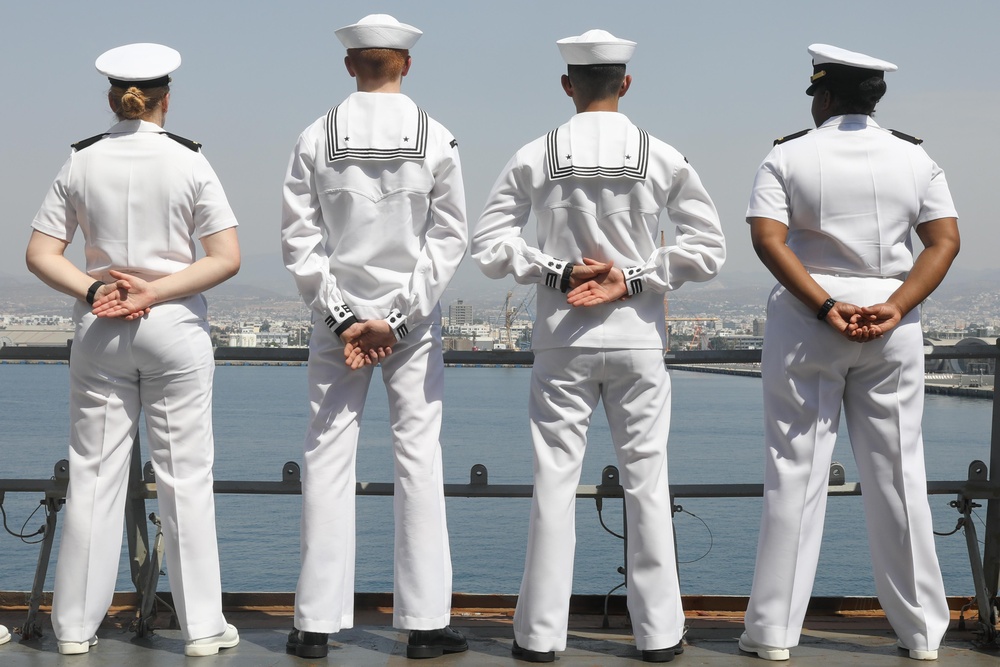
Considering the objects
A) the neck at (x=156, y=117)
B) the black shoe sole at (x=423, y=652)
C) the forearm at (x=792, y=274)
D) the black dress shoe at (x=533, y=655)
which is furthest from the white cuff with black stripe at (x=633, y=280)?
the neck at (x=156, y=117)

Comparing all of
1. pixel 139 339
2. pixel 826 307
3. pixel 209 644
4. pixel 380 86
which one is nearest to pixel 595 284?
pixel 826 307

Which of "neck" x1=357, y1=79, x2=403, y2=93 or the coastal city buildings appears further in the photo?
the coastal city buildings

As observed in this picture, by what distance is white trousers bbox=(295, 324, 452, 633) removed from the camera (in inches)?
130

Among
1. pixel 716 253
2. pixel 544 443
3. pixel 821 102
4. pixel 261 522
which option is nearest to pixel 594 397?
pixel 544 443

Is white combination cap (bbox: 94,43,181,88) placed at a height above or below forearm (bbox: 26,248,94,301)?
above

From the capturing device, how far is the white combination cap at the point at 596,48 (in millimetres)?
3270

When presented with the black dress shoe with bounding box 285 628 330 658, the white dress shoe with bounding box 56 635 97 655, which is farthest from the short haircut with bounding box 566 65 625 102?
the white dress shoe with bounding box 56 635 97 655

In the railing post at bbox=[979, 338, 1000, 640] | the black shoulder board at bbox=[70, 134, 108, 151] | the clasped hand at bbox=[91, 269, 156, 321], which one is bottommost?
the railing post at bbox=[979, 338, 1000, 640]

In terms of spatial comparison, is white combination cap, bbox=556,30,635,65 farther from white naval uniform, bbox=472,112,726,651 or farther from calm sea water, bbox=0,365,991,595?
calm sea water, bbox=0,365,991,595

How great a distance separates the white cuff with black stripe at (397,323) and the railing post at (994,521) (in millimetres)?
2033

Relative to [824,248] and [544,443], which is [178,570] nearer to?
[544,443]

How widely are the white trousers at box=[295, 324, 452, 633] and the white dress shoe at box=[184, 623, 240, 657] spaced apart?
0.27 metres

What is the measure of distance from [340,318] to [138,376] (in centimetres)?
66

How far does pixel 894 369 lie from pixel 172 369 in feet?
7.21
